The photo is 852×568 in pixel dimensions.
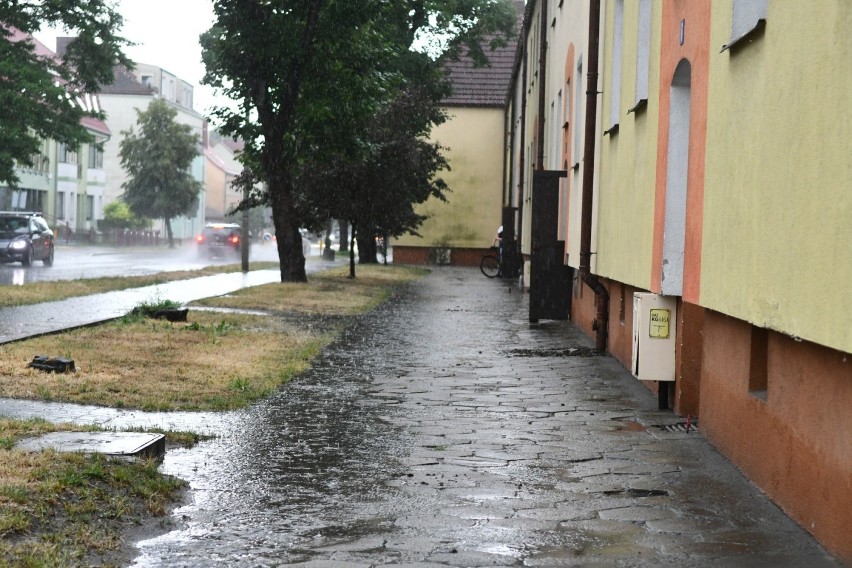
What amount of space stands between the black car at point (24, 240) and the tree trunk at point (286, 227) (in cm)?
1142

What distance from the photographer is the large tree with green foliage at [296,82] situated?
88.2ft

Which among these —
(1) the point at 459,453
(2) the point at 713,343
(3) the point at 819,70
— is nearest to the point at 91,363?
(1) the point at 459,453

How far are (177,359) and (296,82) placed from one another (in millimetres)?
16271

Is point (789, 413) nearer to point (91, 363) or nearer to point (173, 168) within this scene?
point (91, 363)

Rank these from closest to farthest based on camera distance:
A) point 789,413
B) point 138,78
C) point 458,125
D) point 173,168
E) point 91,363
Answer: point 789,413, point 91,363, point 458,125, point 173,168, point 138,78

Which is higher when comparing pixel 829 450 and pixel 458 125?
pixel 458 125

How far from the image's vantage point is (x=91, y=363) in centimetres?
1144

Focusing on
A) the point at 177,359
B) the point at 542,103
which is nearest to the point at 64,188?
the point at 542,103

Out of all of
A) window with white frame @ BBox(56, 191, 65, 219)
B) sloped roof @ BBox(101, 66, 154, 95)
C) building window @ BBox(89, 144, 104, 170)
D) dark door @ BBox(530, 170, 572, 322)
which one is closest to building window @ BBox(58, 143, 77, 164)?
window with white frame @ BBox(56, 191, 65, 219)

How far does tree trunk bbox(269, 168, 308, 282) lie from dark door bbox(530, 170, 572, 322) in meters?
9.78

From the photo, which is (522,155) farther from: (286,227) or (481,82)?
(481,82)

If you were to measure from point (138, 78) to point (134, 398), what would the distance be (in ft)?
348

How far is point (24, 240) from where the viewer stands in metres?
37.5

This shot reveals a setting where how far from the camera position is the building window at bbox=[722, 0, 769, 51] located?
7.07 meters
